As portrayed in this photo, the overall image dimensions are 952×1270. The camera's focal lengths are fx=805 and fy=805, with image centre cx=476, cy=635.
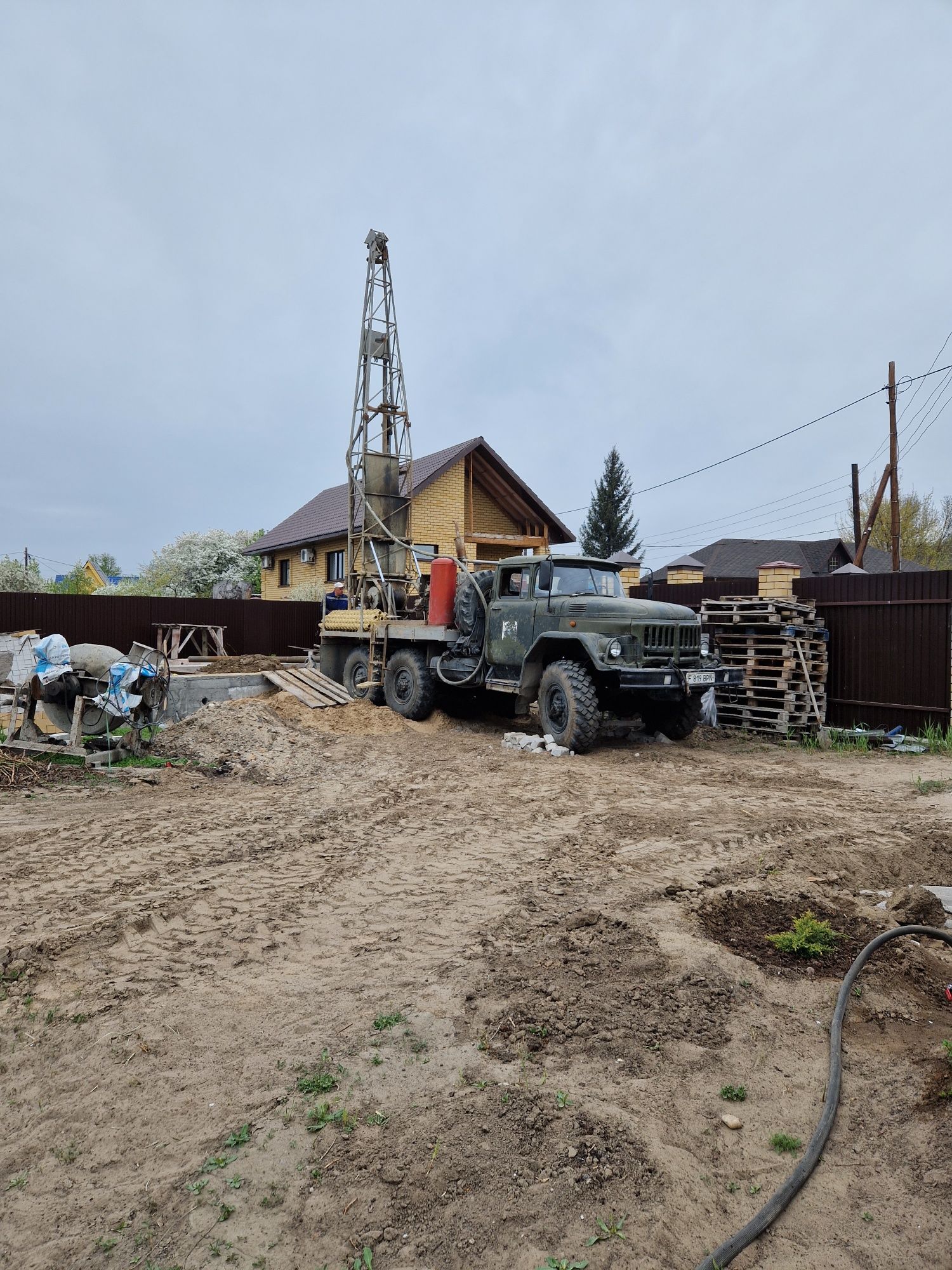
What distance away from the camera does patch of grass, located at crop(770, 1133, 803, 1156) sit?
247 centimetres

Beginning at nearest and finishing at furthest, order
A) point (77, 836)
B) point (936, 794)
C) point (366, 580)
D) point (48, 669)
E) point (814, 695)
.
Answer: point (77, 836)
point (936, 794)
point (48, 669)
point (814, 695)
point (366, 580)

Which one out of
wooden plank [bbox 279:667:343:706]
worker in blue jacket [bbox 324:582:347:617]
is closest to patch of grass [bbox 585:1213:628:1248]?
wooden plank [bbox 279:667:343:706]

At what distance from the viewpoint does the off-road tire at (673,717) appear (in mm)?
10102

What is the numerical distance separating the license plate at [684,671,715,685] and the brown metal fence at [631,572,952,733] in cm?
286

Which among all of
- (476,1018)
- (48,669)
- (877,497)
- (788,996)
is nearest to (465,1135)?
(476,1018)

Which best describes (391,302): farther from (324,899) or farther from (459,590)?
(324,899)

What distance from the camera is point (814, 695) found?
1092 cm

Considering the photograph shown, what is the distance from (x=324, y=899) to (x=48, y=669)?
216 inches

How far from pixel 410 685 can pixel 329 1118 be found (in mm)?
9099

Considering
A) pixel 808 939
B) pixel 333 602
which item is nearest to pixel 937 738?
pixel 808 939

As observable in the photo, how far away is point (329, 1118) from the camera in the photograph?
8.66 feet

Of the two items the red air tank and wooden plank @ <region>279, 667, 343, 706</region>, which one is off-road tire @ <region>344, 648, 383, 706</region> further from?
the red air tank

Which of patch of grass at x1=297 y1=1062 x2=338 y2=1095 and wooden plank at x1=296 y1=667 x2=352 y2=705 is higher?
wooden plank at x1=296 y1=667 x2=352 y2=705

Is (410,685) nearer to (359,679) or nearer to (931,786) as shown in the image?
(359,679)
